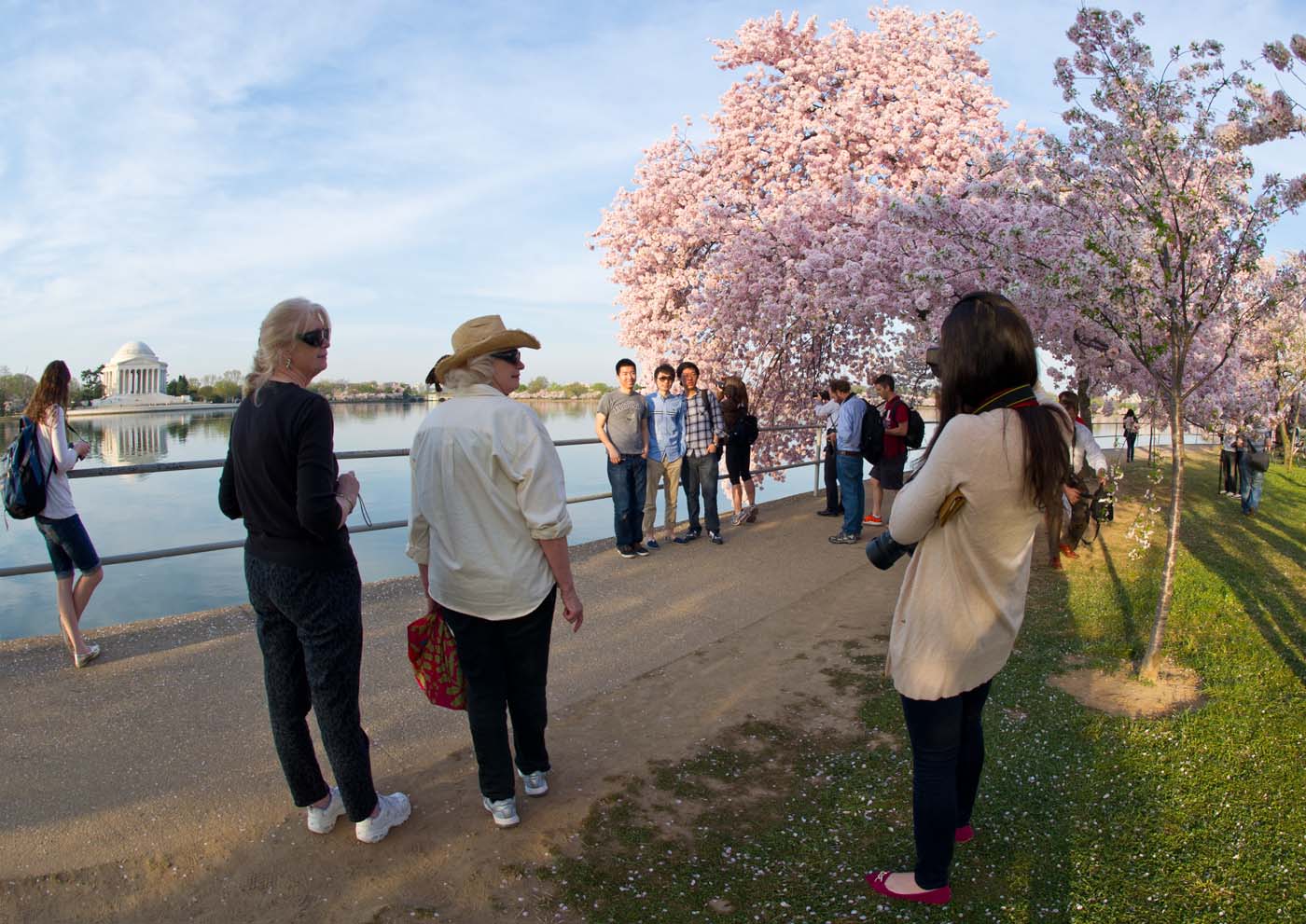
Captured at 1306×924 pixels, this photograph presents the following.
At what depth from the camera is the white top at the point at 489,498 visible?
9.31 ft

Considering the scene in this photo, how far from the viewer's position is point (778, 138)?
15.0m

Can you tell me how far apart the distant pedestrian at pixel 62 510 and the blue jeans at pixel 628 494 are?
13.3 feet

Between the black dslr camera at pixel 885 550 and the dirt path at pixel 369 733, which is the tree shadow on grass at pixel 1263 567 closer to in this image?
the dirt path at pixel 369 733

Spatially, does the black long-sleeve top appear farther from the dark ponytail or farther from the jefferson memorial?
the jefferson memorial

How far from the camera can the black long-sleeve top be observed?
2639 mm

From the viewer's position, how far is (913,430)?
887 centimetres

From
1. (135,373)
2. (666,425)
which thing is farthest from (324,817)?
(135,373)

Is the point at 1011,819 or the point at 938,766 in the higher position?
the point at 938,766

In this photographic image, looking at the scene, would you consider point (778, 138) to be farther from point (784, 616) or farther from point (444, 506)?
point (444, 506)

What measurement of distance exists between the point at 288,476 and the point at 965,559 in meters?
2.07

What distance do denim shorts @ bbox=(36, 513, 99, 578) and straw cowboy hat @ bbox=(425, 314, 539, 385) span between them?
2751 millimetres

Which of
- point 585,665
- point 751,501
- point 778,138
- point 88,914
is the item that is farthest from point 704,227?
point 88,914

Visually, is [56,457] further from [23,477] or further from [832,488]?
[832,488]

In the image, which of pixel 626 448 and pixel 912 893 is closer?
pixel 912 893
